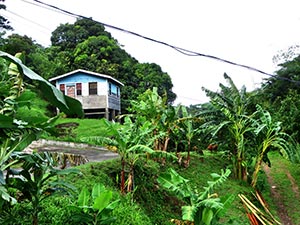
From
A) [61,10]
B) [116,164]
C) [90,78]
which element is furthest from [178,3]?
[90,78]

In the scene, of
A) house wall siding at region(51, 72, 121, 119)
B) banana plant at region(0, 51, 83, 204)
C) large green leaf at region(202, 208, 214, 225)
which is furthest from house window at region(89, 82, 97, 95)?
banana plant at region(0, 51, 83, 204)

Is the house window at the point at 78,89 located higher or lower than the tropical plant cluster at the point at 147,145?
higher

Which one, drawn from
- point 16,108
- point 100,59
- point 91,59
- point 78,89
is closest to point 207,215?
point 16,108

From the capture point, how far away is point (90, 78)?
21.5 metres

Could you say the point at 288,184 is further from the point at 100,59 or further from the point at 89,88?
the point at 100,59

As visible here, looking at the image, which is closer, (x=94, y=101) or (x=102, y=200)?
(x=102, y=200)

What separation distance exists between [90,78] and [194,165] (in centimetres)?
1361

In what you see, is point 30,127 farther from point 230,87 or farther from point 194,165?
point 230,87

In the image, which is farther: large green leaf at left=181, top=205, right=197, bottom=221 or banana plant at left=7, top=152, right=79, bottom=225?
large green leaf at left=181, top=205, right=197, bottom=221

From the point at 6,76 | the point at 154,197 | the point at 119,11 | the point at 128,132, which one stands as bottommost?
the point at 154,197

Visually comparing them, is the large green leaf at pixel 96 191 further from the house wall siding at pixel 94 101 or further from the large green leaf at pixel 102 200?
the house wall siding at pixel 94 101

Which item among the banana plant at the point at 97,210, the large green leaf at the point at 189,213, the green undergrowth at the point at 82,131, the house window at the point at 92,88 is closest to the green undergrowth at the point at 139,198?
the banana plant at the point at 97,210

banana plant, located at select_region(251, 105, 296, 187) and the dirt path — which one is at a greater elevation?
banana plant, located at select_region(251, 105, 296, 187)

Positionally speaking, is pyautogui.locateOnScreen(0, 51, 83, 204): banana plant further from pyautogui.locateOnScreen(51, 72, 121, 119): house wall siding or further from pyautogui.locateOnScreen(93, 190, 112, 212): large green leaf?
pyautogui.locateOnScreen(51, 72, 121, 119): house wall siding
